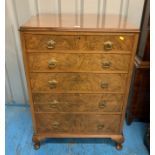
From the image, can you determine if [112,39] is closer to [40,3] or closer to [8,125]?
[40,3]

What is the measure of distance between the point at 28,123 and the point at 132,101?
1184mm

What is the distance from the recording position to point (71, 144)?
1.83 metres

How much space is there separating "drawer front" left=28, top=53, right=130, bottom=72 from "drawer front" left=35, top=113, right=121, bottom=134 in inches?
18.0

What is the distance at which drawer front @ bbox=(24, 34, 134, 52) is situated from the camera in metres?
1.27

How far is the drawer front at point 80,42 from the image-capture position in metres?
1.27

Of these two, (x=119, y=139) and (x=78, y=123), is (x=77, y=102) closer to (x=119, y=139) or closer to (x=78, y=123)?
(x=78, y=123)

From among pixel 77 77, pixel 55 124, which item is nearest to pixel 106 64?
pixel 77 77

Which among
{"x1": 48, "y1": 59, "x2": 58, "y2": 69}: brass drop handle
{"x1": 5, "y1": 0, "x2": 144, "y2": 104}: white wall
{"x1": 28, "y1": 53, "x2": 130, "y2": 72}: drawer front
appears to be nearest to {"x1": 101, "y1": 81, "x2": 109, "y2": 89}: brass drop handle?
{"x1": 28, "y1": 53, "x2": 130, "y2": 72}: drawer front

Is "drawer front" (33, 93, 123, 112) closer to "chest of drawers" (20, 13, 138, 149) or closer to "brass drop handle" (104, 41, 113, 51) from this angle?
"chest of drawers" (20, 13, 138, 149)

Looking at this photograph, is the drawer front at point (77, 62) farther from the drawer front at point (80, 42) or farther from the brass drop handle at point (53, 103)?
the brass drop handle at point (53, 103)

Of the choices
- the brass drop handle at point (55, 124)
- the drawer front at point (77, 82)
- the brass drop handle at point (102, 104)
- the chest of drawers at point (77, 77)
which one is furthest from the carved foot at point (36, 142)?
the brass drop handle at point (102, 104)

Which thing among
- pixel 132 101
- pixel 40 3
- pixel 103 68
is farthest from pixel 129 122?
pixel 40 3

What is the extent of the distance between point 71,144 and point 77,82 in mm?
749

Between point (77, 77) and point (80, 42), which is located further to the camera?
point (77, 77)
